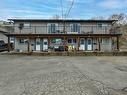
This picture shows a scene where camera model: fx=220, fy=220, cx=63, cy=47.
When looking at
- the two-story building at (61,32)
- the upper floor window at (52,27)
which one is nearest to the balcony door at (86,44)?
the two-story building at (61,32)

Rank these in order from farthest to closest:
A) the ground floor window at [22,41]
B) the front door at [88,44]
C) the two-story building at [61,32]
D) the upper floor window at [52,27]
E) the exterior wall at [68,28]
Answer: the front door at [88,44], the ground floor window at [22,41], the upper floor window at [52,27], the exterior wall at [68,28], the two-story building at [61,32]

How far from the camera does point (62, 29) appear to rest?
117ft

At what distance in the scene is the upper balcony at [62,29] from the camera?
115 feet

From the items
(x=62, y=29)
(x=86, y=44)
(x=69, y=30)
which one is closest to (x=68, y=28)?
(x=69, y=30)

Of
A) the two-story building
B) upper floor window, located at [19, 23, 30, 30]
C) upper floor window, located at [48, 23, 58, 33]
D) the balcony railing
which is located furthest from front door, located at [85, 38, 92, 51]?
upper floor window, located at [19, 23, 30, 30]

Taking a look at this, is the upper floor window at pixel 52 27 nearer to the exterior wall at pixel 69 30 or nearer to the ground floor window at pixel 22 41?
the exterior wall at pixel 69 30

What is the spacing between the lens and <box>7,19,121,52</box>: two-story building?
1375 inches

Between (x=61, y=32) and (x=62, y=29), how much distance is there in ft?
3.16

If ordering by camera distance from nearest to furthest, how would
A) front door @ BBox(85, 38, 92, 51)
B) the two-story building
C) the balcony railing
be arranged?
the two-story building → the balcony railing → front door @ BBox(85, 38, 92, 51)

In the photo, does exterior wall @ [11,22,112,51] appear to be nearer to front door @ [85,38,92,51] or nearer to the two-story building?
the two-story building

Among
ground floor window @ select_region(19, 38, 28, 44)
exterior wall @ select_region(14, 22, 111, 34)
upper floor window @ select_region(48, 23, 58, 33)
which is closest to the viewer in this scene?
exterior wall @ select_region(14, 22, 111, 34)

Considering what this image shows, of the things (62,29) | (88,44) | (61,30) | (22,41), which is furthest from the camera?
(88,44)

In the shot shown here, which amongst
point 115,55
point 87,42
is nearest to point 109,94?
point 115,55

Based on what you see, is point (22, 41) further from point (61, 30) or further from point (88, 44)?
point (88, 44)
